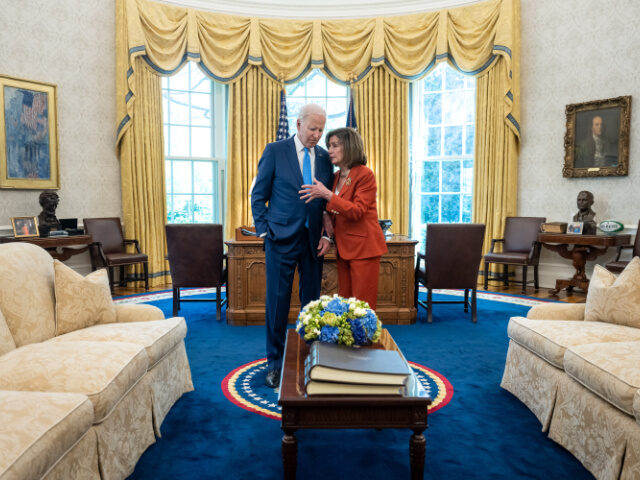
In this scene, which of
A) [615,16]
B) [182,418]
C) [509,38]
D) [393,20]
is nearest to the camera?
[182,418]

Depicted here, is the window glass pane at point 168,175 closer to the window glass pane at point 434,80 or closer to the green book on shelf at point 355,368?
the window glass pane at point 434,80

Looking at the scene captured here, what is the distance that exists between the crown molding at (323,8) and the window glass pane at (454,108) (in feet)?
3.77

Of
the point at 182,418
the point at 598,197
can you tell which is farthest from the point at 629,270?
the point at 598,197

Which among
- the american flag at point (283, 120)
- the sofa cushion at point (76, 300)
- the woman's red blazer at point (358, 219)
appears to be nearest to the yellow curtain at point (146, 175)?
the american flag at point (283, 120)

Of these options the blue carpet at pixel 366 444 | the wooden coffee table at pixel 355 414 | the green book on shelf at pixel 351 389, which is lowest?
the blue carpet at pixel 366 444

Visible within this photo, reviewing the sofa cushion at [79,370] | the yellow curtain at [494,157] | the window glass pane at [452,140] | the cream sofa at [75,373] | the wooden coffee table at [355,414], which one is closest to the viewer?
the cream sofa at [75,373]

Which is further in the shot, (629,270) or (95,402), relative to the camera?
(629,270)

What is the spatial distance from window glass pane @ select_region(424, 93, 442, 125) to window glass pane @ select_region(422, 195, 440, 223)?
1077 millimetres

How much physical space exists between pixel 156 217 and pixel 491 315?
4.35 m

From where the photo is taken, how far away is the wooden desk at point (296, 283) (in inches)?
166

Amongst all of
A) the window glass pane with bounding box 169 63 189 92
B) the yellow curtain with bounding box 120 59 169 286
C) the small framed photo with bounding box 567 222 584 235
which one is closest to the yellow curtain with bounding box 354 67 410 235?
the small framed photo with bounding box 567 222 584 235

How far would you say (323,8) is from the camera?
22.0 feet

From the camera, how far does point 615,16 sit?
18.4 ft

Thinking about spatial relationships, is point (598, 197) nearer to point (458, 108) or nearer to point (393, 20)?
point (458, 108)
